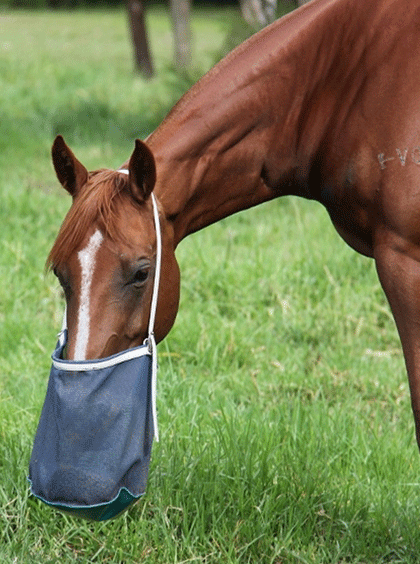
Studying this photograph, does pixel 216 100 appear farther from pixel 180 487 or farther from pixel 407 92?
pixel 180 487

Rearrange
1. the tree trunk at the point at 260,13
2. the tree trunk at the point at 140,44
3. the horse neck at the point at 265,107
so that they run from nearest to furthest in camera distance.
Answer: the horse neck at the point at 265,107
the tree trunk at the point at 260,13
the tree trunk at the point at 140,44

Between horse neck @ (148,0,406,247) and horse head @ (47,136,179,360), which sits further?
horse neck @ (148,0,406,247)

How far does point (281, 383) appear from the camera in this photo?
150 inches

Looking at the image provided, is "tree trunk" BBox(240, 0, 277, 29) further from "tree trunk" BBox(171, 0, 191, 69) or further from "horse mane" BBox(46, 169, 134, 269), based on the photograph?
"tree trunk" BBox(171, 0, 191, 69)

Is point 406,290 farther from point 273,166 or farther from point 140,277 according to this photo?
point 140,277

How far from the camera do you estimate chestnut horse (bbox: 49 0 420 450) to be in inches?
81.8

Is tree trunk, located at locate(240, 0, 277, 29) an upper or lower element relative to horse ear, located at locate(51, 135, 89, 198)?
upper

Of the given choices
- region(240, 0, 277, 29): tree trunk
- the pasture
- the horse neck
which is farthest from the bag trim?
region(240, 0, 277, 29): tree trunk

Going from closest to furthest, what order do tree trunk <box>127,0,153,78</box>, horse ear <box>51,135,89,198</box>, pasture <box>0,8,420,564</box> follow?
1. horse ear <box>51,135,89,198</box>
2. pasture <box>0,8,420,564</box>
3. tree trunk <box>127,0,153,78</box>

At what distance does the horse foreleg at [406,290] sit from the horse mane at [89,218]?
71 cm

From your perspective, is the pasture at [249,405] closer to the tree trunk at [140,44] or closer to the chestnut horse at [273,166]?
the chestnut horse at [273,166]

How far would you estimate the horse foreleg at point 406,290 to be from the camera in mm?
2254

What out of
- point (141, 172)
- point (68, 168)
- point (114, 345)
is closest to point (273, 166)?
point (141, 172)

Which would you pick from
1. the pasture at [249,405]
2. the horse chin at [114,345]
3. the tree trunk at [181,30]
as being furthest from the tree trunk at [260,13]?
the tree trunk at [181,30]
